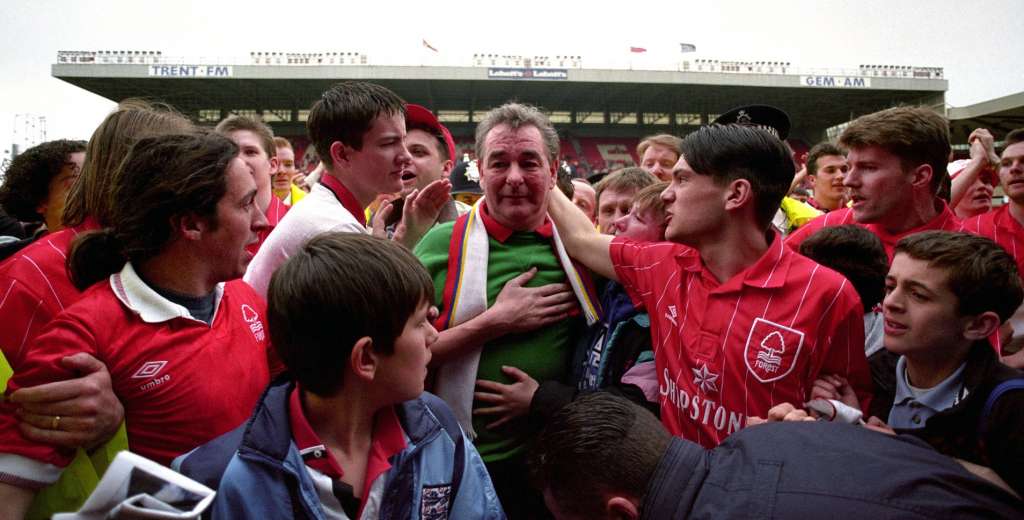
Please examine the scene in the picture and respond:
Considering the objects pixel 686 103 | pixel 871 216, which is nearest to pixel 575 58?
pixel 686 103

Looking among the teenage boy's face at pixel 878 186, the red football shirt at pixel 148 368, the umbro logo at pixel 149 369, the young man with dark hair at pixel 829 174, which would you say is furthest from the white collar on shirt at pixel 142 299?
the young man with dark hair at pixel 829 174

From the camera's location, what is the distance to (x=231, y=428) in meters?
1.56

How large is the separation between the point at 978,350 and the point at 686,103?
3421 centimetres

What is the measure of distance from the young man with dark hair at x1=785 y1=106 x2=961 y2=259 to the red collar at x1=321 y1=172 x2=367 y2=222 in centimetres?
231

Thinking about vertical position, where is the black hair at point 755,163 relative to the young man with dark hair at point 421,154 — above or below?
below

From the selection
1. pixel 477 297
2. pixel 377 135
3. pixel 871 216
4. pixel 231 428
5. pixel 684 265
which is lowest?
pixel 231 428

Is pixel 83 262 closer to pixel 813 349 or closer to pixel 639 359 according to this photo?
pixel 639 359

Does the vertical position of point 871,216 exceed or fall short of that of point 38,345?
it exceeds it

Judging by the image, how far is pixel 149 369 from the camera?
4.85ft

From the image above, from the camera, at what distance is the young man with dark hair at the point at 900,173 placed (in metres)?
2.64

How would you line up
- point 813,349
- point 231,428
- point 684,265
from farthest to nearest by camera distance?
point 684,265 → point 813,349 → point 231,428

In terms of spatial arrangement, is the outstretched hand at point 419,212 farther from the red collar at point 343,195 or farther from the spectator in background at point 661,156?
the spectator in background at point 661,156

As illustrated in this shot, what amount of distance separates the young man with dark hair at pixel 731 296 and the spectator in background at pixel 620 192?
3.30ft

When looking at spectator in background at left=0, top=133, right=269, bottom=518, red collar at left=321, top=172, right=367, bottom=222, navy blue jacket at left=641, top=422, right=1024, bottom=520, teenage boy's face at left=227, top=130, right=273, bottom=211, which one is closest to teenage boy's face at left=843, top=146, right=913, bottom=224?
navy blue jacket at left=641, top=422, right=1024, bottom=520
